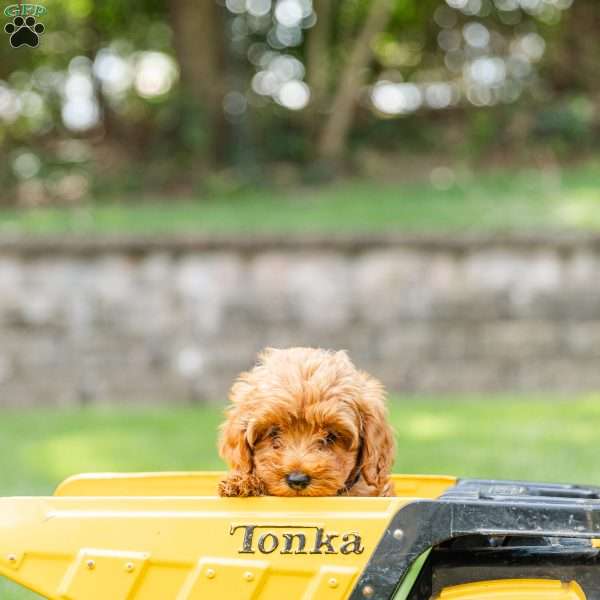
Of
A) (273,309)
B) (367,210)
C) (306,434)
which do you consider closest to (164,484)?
(306,434)

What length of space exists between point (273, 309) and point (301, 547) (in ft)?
23.9

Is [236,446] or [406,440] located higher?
[406,440]

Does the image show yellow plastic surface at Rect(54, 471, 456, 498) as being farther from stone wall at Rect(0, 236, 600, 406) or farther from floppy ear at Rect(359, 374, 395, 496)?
stone wall at Rect(0, 236, 600, 406)

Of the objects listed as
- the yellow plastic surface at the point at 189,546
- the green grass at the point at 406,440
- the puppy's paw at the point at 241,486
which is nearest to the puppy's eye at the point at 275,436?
the puppy's paw at the point at 241,486

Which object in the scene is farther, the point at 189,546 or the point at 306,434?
the point at 306,434

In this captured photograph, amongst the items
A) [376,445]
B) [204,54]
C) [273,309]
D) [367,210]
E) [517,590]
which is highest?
[204,54]

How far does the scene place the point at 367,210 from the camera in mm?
12180

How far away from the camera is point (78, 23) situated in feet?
53.7

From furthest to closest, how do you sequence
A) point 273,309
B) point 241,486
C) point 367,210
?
point 367,210 → point 273,309 → point 241,486

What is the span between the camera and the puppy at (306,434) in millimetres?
3391

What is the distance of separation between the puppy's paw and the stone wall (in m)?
6.78

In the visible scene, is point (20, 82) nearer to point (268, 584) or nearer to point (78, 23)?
point (78, 23)

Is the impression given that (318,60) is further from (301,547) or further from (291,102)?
(301,547)

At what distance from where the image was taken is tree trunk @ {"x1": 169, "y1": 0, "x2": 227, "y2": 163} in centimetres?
1479
